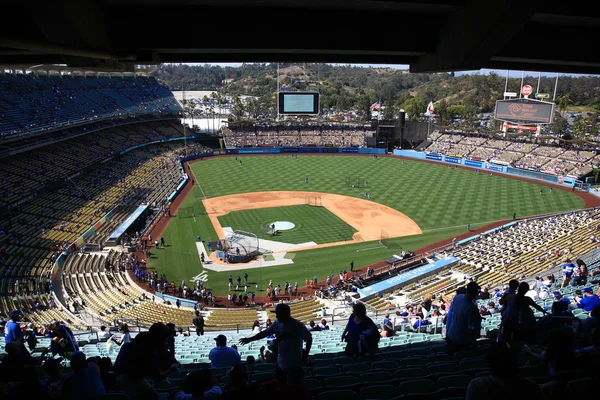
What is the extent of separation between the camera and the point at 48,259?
25.3 metres

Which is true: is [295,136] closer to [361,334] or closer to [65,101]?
[65,101]

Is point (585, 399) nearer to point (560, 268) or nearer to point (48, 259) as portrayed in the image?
point (560, 268)

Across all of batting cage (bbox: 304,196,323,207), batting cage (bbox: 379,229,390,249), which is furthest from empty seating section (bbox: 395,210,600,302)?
batting cage (bbox: 304,196,323,207)

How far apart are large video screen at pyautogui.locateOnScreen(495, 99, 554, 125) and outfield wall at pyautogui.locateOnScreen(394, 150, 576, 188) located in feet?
26.3

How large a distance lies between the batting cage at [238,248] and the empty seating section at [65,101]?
2037 centimetres

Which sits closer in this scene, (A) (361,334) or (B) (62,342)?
(A) (361,334)

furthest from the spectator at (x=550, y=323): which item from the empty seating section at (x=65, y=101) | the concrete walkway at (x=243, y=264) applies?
the empty seating section at (x=65, y=101)

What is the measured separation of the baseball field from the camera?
2773cm

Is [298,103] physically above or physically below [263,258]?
above

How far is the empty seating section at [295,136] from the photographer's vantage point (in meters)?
72.9

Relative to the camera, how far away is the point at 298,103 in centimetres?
6172

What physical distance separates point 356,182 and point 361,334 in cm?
4312

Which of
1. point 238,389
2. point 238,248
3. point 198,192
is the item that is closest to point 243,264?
point 238,248

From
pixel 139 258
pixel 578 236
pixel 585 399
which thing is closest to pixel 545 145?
pixel 578 236
